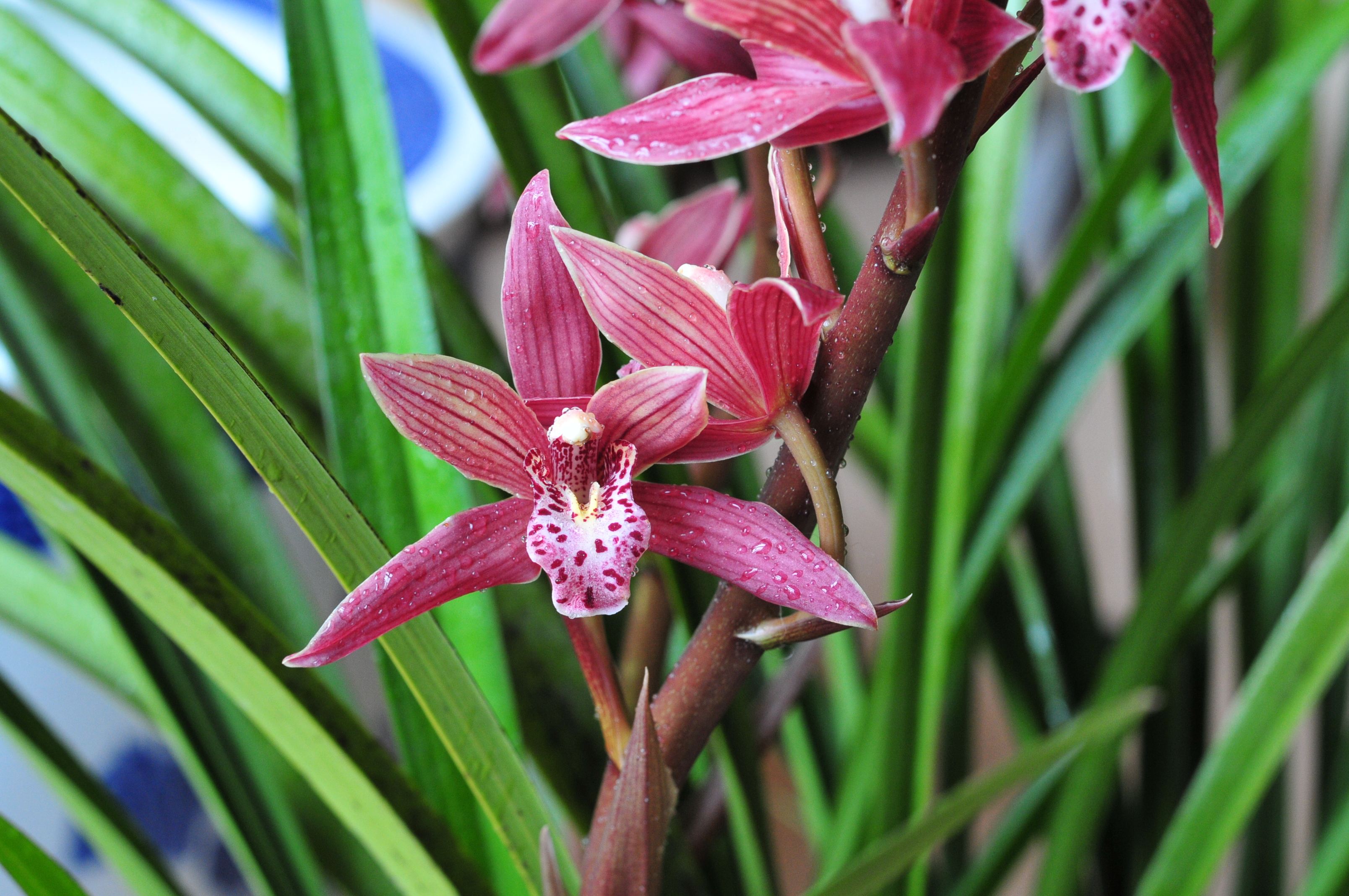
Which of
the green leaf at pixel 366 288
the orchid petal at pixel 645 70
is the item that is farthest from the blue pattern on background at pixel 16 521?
the orchid petal at pixel 645 70

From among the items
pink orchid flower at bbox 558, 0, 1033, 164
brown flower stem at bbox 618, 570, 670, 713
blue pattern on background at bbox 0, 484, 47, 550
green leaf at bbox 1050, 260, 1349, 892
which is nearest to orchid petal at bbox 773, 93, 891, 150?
pink orchid flower at bbox 558, 0, 1033, 164

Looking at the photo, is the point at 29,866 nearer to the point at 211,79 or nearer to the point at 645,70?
the point at 211,79

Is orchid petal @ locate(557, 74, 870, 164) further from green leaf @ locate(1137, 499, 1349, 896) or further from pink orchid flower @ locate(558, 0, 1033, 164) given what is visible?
green leaf @ locate(1137, 499, 1349, 896)

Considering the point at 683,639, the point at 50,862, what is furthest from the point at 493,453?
the point at 683,639

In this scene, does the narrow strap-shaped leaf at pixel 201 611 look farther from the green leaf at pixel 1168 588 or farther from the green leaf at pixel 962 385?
the green leaf at pixel 1168 588

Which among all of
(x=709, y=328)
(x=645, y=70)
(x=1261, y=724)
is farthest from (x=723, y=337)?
(x=645, y=70)

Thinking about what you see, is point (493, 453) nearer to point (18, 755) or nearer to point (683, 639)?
point (683, 639)
